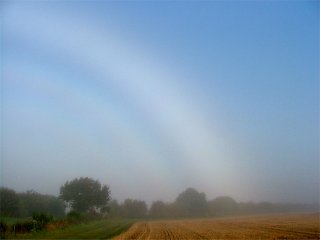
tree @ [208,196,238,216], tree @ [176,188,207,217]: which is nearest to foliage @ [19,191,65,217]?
tree @ [176,188,207,217]

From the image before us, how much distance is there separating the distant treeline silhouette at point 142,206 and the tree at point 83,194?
32 cm

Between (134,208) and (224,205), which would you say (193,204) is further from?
(224,205)

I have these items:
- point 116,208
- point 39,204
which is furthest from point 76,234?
point 116,208

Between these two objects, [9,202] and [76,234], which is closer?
[76,234]

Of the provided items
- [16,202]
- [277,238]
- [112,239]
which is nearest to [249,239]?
[277,238]

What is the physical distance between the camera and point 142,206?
5827 inches

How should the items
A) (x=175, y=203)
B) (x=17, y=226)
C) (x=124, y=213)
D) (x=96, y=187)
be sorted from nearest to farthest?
(x=17, y=226)
(x=96, y=187)
(x=124, y=213)
(x=175, y=203)

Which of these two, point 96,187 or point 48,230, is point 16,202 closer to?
point 96,187

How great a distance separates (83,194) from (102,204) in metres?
7.29

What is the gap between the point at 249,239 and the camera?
28266 mm

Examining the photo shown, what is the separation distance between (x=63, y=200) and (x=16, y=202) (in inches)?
983

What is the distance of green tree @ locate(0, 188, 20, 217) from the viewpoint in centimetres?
7662

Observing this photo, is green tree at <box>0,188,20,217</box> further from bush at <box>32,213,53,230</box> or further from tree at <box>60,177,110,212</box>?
bush at <box>32,213,53,230</box>

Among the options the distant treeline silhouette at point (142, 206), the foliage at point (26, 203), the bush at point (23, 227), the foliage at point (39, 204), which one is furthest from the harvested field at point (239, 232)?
the foliage at point (39, 204)
